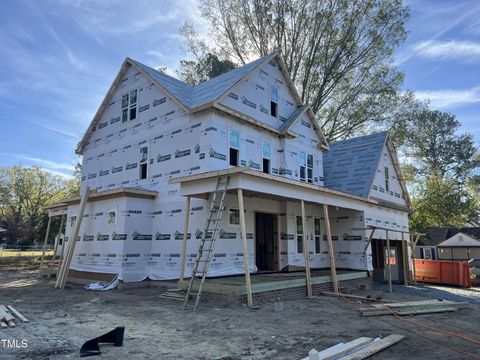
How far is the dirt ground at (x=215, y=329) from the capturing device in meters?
5.58

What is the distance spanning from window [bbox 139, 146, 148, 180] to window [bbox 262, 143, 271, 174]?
497 cm

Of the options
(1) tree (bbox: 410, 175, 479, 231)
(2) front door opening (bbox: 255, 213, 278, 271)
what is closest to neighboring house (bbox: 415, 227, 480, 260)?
(1) tree (bbox: 410, 175, 479, 231)

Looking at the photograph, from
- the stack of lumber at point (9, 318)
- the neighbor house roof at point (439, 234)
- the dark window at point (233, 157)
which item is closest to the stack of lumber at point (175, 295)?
the stack of lumber at point (9, 318)

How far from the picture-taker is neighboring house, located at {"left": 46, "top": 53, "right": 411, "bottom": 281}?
13.0 meters

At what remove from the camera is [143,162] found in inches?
609

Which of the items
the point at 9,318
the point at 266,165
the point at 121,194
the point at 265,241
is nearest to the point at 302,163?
the point at 266,165

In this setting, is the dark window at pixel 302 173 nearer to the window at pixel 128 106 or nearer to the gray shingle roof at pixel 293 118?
the gray shingle roof at pixel 293 118

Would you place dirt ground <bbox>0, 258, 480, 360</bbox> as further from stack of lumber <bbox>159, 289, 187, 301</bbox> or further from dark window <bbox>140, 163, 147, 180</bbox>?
dark window <bbox>140, 163, 147, 180</bbox>

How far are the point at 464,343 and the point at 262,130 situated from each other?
35.4ft

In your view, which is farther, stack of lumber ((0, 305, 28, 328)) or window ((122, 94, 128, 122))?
window ((122, 94, 128, 122))

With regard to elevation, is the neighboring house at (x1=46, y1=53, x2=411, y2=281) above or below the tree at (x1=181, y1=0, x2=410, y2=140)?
below

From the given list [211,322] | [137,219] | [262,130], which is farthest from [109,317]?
[262,130]

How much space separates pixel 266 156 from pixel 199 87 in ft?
14.8

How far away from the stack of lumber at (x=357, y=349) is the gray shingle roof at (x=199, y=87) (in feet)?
30.9
